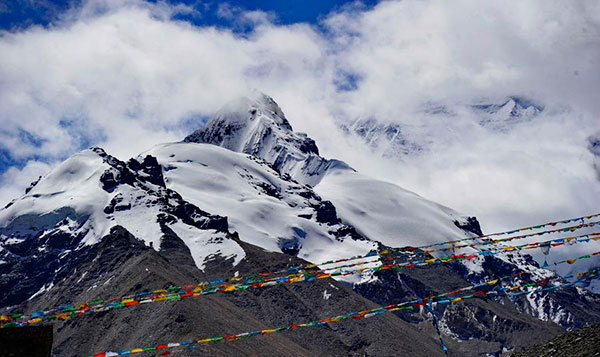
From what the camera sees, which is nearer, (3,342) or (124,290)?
(3,342)

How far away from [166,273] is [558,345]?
151 m

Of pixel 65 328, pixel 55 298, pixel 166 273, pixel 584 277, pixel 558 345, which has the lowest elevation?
pixel 55 298

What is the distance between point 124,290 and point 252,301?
1323 inches

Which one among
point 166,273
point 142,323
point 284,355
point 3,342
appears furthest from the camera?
point 166,273

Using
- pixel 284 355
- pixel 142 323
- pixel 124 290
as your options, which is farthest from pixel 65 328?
pixel 284 355

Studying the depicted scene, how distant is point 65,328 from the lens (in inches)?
6437

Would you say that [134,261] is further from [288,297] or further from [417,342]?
[417,342]

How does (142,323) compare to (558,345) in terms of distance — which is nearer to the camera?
(558,345)

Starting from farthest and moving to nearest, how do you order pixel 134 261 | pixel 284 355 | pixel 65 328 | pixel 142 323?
pixel 134 261
pixel 65 328
pixel 142 323
pixel 284 355

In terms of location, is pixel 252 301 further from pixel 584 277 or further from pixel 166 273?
pixel 584 277

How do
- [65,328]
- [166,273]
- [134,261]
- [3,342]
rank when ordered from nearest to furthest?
[3,342] → [65,328] → [166,273] → [134,261]

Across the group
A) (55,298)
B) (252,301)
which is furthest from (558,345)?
(55,298)

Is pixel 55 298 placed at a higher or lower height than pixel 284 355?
lower

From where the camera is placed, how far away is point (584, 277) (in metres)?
29.6
